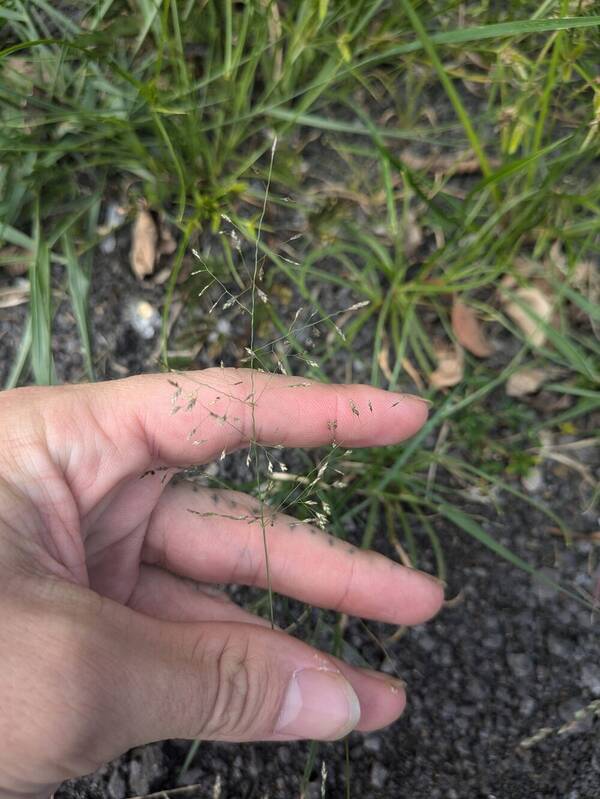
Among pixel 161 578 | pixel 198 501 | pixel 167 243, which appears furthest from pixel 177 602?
pixel 167 243

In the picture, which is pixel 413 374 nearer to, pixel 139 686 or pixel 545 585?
pixel 545 585

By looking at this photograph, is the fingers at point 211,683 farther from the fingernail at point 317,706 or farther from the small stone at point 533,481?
the small stone at point 533,481

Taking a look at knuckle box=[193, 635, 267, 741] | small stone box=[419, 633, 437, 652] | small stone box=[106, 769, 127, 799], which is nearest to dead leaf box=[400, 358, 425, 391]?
small stone box=[419, 633, 437, 652]

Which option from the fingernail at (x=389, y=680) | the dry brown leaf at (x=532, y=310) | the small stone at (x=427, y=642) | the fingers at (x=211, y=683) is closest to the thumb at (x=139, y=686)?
the fingers at (x=211, y=683)

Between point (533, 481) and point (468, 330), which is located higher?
point (468, 330)

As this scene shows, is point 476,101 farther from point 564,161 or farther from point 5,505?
point 5,505

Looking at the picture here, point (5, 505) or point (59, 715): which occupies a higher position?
point (5, 505)

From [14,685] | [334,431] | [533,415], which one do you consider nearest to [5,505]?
[14,685]
